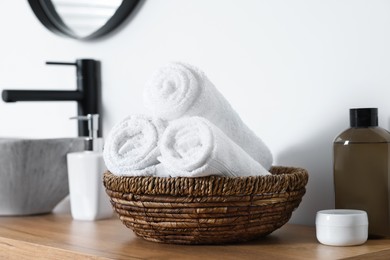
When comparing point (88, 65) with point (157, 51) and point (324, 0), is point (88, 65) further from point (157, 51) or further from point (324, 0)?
point (324, 0)

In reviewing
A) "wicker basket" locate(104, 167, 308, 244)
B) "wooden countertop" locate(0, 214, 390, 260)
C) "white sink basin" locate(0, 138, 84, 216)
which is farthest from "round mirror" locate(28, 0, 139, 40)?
"wicker basket" locate(104, 167, 308, 244)

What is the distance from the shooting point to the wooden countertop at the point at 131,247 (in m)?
0.92

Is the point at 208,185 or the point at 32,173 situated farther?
the point at 32,173

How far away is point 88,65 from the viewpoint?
1594 millimetres

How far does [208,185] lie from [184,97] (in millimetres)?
140

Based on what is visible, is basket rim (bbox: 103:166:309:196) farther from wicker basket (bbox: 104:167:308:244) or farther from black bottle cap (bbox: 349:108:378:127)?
black bottle cap (bbox: 349:108:378:127)

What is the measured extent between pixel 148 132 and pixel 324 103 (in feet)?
1.05

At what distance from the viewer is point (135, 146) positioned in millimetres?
1020

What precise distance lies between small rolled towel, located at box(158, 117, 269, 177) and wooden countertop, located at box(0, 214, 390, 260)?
0.34 feet

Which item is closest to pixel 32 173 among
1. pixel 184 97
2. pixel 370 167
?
pixel 184 97

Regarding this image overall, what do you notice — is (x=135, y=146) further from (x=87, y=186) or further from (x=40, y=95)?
(x=40, y=95)

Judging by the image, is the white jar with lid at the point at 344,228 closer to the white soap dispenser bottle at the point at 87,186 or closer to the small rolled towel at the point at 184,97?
the small rolled towel at the point at 184,97

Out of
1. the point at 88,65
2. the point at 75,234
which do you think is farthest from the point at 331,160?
the point at 88,65

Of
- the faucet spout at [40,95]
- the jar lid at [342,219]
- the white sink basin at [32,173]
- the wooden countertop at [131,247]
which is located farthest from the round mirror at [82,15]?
the jar lid at [342,219]
